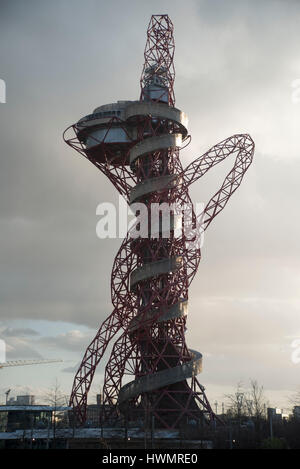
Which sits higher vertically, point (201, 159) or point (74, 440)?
point (201, 159)

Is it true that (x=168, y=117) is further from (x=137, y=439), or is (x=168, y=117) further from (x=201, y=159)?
(x=137, y=439)

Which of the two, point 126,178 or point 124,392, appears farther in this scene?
point 126,178

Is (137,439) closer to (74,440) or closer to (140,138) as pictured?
(74,440)

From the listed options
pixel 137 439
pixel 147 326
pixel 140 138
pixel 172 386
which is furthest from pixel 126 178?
pixel 137 439

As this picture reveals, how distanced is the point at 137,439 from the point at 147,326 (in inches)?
479

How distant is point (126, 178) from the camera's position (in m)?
65.8

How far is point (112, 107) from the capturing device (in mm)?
64625
